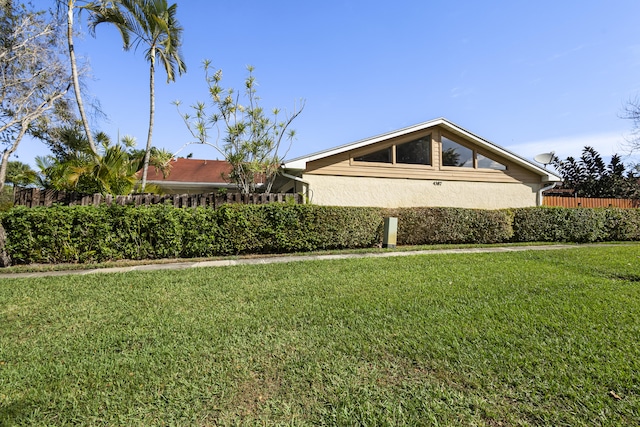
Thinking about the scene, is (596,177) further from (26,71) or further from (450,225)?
(26,71)

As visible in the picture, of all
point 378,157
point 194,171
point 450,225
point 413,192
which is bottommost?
point 450,225

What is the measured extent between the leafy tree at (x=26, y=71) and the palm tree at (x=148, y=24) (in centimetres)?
478

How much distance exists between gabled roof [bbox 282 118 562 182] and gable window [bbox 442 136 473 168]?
0.44 metres

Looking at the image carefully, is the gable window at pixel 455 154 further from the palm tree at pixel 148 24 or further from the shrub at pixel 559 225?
the palm tree at pixel 148 24

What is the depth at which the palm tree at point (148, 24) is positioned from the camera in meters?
9.28

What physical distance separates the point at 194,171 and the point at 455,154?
14266 millimetres

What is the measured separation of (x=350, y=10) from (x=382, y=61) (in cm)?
223

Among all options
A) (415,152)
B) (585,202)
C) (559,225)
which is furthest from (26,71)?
(585,202)

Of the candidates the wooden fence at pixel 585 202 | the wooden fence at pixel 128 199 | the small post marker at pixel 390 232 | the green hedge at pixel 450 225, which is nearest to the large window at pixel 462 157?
the green hedge at pixel 450 225

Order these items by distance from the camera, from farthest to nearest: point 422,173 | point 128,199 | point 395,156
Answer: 1. point 422,173
2. point 395,156
3. point 128,199

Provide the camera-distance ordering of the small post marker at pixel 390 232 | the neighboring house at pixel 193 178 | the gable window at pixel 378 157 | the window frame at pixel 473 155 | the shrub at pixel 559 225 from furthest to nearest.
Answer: the neighboring house at pixel 193 178 → the window frame at pixel 473 155 → the gable window at pixel 378 157 → the shrub at pixel 559 225 → the small post marker at pixel 390 232

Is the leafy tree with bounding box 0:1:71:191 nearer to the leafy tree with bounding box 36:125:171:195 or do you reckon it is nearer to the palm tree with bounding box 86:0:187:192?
the palm tree with bounding box 86:0:187:192

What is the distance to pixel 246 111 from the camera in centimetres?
1039

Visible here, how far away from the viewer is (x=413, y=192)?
11438 millimetres
